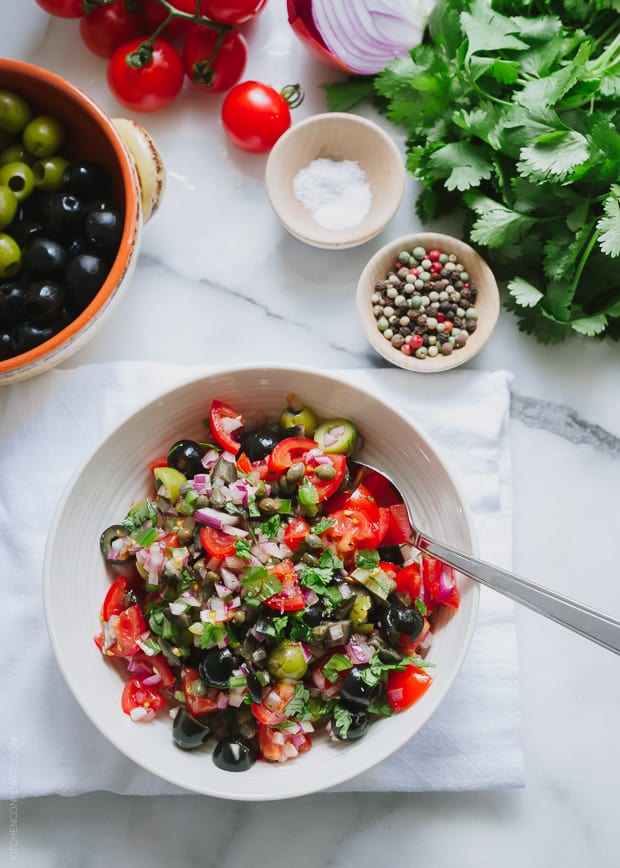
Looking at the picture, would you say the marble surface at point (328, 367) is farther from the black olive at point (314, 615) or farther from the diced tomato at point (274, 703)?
the black olive at point (314, 615)

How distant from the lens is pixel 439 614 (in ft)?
6.70

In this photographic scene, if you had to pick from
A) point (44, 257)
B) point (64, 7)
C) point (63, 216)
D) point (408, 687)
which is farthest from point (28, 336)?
point (408, 687)

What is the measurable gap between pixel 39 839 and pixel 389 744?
111 cm

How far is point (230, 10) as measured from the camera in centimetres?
241

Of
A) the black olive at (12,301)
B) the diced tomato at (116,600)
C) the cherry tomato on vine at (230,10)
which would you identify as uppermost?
the cherry tomato on vine at (230,10)

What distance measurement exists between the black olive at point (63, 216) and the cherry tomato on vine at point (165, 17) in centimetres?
73

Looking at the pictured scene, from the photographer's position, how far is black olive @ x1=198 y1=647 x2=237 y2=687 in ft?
6.16

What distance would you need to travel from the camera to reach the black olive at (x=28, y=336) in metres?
2.17

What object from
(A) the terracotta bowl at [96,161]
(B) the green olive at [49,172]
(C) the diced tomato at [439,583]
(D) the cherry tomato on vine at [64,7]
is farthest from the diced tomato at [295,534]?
(D) the cherry tomato on vine at [64,7]

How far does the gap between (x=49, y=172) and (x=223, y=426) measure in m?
0.88

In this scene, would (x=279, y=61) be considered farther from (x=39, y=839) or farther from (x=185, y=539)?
(x=39, y=839)

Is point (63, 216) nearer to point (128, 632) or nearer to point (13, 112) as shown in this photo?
point (13, 112)

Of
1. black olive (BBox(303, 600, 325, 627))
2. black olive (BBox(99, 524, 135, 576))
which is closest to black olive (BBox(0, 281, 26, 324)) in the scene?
black olive (BBox(99, 524, 135, 576))

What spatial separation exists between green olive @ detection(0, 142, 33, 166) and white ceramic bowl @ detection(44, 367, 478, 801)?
2.82ft
